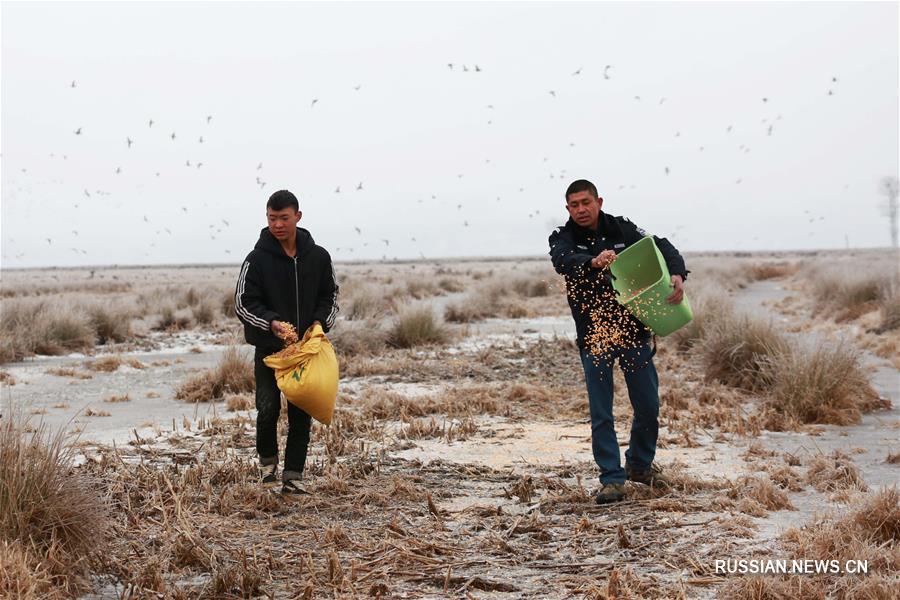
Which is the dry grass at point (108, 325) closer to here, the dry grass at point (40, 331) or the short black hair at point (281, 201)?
the dry grass at point (40, 331)

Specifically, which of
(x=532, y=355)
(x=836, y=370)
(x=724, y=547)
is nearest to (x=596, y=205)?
(x=724, y=547)

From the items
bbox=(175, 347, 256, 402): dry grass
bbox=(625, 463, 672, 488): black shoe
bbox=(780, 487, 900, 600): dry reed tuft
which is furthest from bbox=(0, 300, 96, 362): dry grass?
bbox=(780, 487, 900, 600): dry reed tuft

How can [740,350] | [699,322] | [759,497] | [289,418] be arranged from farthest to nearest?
[699,322], [740,350], [289,418], [759,497]

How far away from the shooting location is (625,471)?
18.4ft

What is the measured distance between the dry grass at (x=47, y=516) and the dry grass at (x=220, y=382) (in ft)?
20.5

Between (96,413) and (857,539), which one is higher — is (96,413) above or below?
below

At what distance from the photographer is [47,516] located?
3918 millimetres

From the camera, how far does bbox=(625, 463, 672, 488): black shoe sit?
5535mm

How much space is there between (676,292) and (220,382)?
7.11 m

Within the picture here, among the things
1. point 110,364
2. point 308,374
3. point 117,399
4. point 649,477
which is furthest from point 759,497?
point 110,364

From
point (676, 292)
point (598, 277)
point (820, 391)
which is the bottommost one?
point (820, 391)

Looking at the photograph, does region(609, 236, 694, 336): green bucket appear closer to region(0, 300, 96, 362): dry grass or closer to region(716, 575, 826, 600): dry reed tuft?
region(716, 575, 826, 600): dry reed tuft

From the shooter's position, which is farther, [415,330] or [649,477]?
[415,330]

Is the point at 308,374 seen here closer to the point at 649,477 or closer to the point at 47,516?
the point at 47,516
